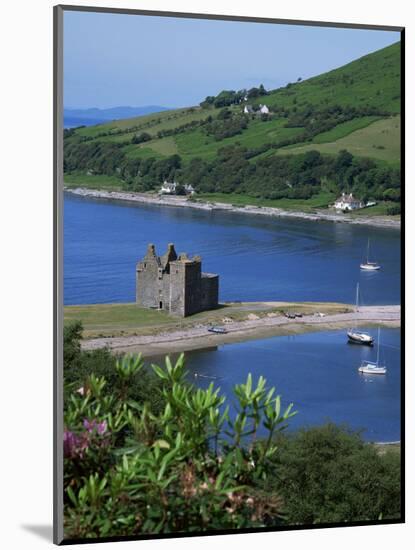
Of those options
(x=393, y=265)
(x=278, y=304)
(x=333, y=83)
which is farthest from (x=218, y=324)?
(x=333, y=83)

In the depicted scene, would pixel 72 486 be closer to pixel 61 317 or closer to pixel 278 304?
pixel 61 317

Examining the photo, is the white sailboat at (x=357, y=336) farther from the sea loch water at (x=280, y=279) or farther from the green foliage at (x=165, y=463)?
the green foliage at (x=165, y=463)

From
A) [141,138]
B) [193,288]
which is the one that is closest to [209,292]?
[193,288]

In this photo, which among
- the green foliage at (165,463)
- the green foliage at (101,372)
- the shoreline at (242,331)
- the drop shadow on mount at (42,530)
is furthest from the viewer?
the shoreline at (242,331)

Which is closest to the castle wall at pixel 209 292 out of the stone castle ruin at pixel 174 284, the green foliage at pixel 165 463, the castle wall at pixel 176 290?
the stone castle ruin at pixel 174 284

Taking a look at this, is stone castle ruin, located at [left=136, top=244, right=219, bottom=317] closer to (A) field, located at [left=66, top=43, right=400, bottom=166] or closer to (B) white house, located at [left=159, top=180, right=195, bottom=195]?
(B) white house, located at [left=159, top=180, right=195, bottom=195]

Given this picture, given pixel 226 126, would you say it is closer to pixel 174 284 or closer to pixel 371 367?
pixel 174 284

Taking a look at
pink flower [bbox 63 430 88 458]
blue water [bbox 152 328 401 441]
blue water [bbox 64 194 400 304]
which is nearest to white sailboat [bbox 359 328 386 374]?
blue water [bbox 152 328 401 441]
